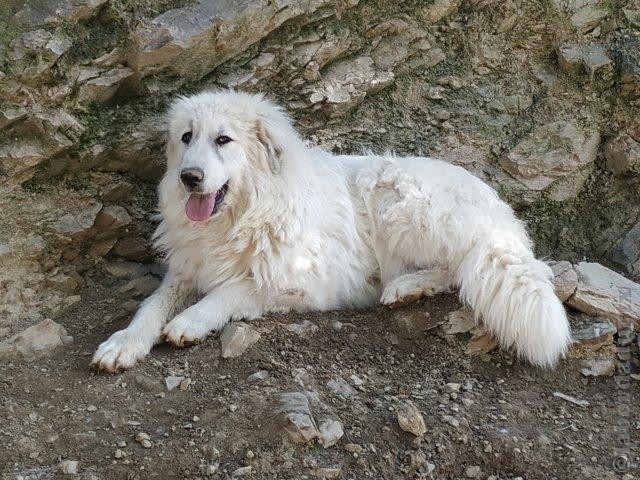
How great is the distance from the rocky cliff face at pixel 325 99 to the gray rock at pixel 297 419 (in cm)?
214

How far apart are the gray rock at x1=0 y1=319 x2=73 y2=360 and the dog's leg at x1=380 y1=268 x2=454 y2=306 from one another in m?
2.14

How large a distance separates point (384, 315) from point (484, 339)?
0.69m

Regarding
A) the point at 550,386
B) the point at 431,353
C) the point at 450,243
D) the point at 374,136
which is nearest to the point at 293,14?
the point at 374,136

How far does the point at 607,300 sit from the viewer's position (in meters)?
4.61

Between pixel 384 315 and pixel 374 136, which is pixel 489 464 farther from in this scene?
pixel 374 136

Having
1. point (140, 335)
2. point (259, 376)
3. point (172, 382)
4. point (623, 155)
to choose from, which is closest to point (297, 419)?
point (259, 376)

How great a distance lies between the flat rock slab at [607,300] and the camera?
14.9 ft

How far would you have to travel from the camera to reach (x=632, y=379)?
4.25 metres

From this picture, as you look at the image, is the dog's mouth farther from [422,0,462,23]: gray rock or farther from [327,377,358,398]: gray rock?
[422,0,462,23]: gray rock

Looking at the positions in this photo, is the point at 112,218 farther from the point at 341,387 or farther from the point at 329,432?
the point at 329,432

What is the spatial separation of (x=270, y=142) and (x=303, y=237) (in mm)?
689

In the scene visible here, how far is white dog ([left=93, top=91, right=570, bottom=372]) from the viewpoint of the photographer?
14.1ft

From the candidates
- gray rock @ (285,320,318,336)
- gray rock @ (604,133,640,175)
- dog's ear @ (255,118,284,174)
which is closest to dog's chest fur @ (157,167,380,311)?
gray rock @ (285,320,318,336)

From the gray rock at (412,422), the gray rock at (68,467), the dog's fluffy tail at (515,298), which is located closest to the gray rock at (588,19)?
the dog's fluffy tail at (515,298)
